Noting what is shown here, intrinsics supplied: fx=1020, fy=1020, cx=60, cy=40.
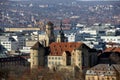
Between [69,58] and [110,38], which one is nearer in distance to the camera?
[69,58]

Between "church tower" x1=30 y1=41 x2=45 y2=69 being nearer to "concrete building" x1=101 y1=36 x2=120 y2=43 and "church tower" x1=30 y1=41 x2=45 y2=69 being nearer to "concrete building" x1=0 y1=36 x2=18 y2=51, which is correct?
"concrete building" x1=0 y1=36 x2=18 y2=51

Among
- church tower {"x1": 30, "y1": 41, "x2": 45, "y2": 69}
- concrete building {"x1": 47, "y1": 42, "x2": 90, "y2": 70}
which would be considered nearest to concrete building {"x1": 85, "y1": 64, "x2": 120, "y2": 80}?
concrete building {"x1": 47, "y1": 42, "x2": 90, "y2": 70}

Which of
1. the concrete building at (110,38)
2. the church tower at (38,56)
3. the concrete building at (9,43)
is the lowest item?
the concrete building at (110,38)

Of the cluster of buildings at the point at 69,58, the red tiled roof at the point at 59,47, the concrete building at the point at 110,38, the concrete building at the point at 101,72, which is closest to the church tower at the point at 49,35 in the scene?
the cluster of buildings at the point at 69,58

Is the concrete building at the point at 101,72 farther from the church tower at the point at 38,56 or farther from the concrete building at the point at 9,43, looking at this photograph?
the concrete building at the point at 9,43

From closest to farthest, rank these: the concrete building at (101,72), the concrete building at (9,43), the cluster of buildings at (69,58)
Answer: the concrete building at (101,72) < the cluster of buildings at (69,58) < the concrete building at (9,43)

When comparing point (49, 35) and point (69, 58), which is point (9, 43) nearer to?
point (49, 35)

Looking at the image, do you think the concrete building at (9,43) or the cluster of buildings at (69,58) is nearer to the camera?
the cluster of buildings at (69,58)

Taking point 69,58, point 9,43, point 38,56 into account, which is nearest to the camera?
point 69,58

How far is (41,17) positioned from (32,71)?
109 meters

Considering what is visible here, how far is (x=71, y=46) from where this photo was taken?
63.4m

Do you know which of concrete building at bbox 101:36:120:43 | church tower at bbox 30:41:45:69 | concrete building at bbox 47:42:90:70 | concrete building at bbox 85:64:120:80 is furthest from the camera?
concrete building at bbox 101:36:120:43

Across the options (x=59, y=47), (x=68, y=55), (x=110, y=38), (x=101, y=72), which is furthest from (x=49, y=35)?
(x=110, y=38)

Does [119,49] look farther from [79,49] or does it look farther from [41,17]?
[41,17]
